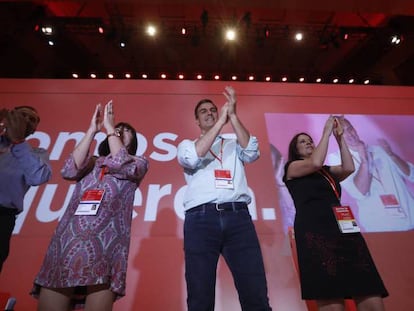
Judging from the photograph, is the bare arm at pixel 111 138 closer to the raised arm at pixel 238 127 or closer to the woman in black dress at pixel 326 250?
the raised arm at pixel 238 127

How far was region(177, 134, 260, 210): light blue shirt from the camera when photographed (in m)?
1.35

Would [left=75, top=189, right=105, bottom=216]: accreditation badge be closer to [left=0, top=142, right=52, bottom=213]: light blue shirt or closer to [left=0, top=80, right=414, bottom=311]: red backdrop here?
[left=0, top=142, right=52, bottom=213]: light blue shirt

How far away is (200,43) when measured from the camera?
20.1 ft

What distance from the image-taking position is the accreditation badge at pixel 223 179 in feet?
4.48

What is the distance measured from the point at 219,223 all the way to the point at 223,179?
23 centimetres

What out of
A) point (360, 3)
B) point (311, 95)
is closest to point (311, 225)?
point (311, 95)

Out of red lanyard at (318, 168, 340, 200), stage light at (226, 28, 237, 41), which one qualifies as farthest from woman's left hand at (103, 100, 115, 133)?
stage light at (226, 28, 237, 41)

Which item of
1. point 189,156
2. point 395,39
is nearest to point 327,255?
point 189,156

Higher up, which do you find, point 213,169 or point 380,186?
point 380,186

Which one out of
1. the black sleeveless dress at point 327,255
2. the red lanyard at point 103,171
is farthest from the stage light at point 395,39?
the red lanyard at point 103,171

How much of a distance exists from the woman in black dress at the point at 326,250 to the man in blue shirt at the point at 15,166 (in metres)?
1.33

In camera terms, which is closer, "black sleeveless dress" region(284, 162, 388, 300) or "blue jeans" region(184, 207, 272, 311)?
"blue jeans" region(184, 207, 272, 311)

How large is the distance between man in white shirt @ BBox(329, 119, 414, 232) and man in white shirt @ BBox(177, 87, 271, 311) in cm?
170

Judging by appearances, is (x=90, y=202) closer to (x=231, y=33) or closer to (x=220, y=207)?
(x=220, y=207)
